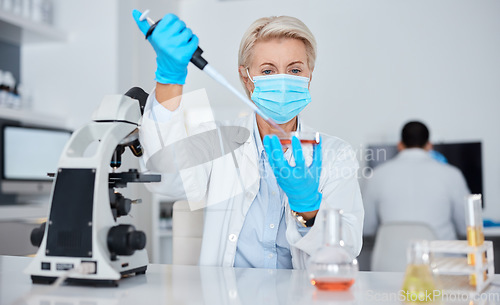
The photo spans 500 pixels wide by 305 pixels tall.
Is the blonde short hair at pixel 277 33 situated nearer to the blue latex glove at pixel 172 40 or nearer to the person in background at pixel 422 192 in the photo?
the blue latex glove at pixel 172 40

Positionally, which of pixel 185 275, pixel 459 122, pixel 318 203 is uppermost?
pixel 459 122

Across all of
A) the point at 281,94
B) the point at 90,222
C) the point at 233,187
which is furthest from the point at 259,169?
the point at 90,222

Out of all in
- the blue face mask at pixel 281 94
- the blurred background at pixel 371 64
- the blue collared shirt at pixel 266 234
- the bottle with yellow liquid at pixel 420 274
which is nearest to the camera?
the bottle with yellow liquid at pixel 420 274

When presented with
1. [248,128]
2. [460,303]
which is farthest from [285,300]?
[248,128]

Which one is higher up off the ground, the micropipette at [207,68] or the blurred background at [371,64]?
the blurred background at [371,64]

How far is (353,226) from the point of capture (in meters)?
1.23

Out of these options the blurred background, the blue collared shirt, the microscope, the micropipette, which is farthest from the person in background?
the microscope

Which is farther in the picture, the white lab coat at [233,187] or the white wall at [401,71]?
the white wall at [401,71]

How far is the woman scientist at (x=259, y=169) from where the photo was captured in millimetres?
1131

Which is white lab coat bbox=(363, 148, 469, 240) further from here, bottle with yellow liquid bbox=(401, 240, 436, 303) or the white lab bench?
bottle with yellow liquid bbox=(401, 240, 436, 303)

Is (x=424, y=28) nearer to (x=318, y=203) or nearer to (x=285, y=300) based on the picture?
(x=318, y=203)

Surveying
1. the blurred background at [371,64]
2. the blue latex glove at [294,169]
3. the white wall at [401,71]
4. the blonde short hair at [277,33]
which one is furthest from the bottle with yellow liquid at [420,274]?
the white wall at [401,71]

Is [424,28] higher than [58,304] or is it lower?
higher

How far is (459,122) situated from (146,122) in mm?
3443
